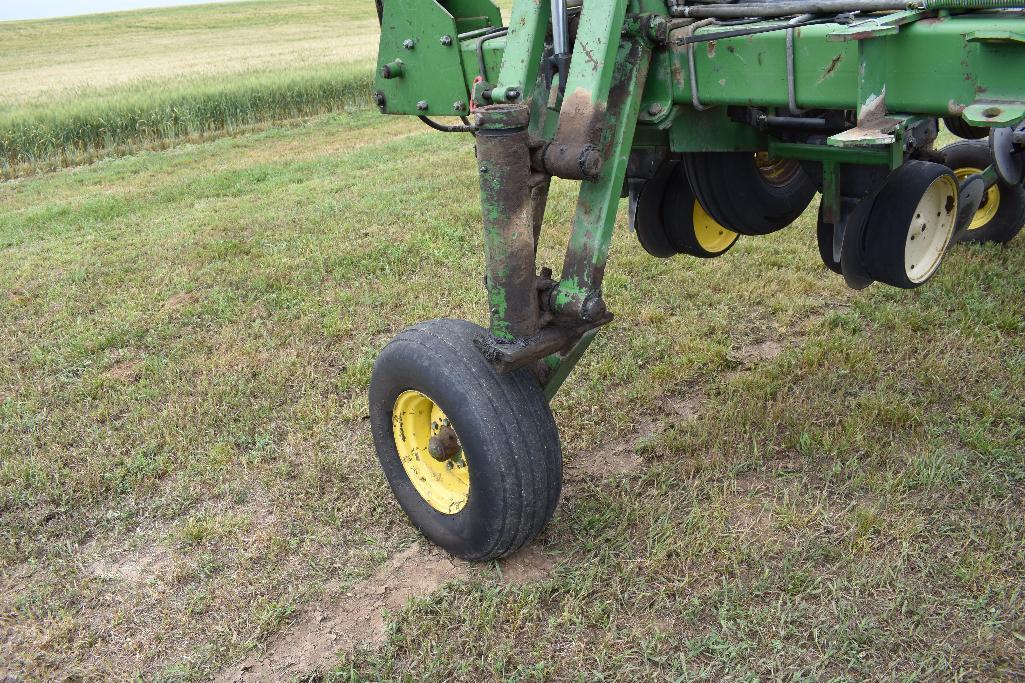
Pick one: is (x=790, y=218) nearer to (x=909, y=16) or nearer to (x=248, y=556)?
(x=909, y=16)

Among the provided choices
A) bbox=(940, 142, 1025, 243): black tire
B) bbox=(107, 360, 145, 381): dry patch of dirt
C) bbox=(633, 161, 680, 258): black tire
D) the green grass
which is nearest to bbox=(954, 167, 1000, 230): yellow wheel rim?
bbox=(940, 142, 1025, 243): black tire

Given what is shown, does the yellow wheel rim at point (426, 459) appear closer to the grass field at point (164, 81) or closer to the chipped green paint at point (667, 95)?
the chipped green paint at point (667, 95)

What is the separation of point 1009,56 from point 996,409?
1.93 meters

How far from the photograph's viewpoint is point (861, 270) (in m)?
2.74

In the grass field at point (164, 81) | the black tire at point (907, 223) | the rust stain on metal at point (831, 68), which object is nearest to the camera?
the rust stain on metal at point (831, 68)

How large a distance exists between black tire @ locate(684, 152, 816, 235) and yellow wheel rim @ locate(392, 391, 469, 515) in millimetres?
1324

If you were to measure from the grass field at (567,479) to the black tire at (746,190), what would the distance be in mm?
799

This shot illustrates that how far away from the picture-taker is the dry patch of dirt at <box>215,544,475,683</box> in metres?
2.47

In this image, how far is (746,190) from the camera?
3248mm

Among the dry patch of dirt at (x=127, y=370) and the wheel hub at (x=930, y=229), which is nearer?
the wheel hub at (x=930, y=229)

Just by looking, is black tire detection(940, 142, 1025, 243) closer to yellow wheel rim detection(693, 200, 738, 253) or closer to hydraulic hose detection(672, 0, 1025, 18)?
yellow wheel rim detection(693, 200, 738, 253)

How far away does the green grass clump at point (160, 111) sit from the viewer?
11820 millimetres

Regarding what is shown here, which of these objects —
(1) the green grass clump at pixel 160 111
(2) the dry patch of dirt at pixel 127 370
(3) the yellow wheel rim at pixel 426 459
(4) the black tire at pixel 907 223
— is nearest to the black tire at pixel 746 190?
(4) the black tire at pixel 907 223

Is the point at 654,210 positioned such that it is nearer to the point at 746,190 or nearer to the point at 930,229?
the point at 746,190
